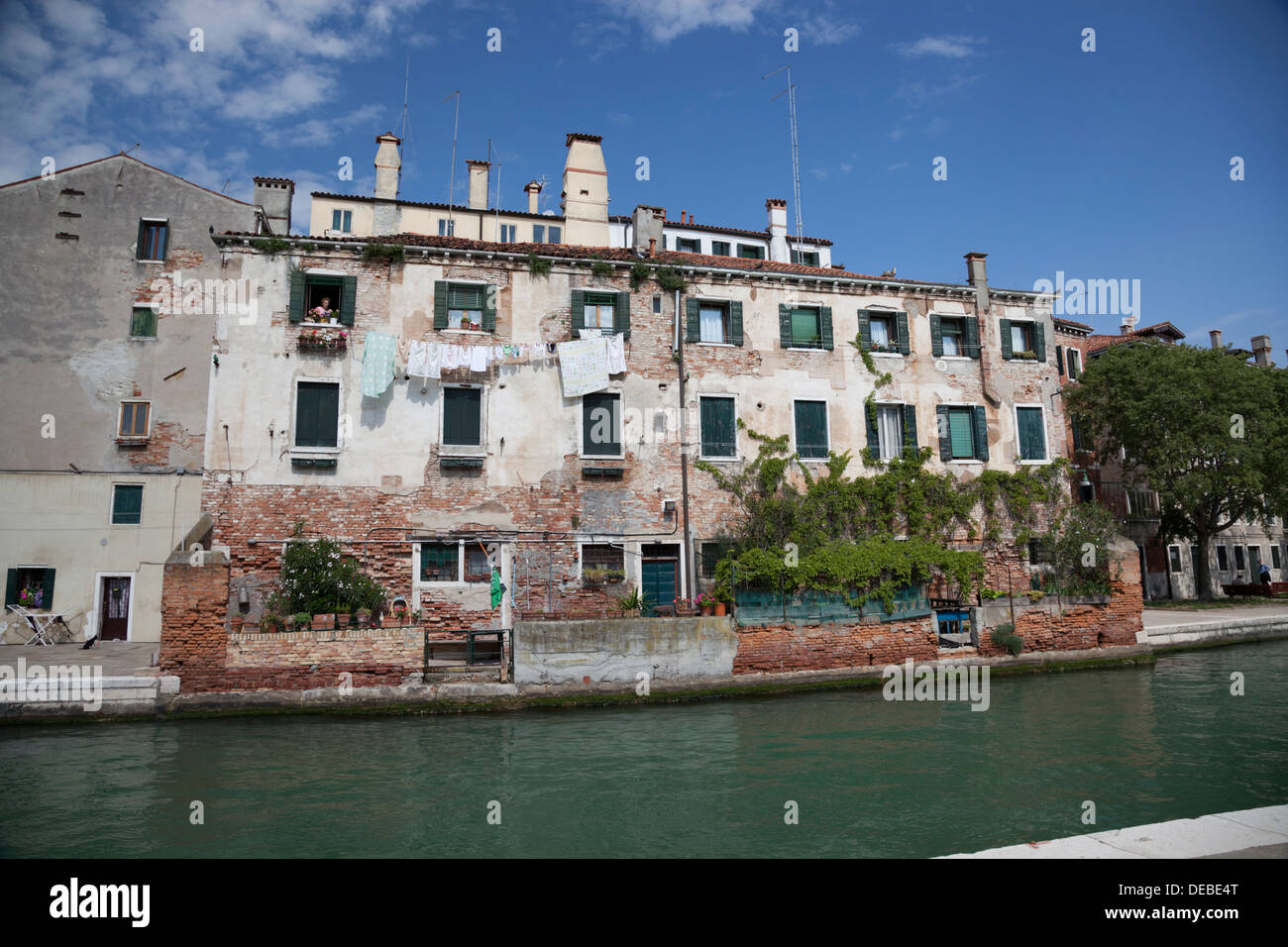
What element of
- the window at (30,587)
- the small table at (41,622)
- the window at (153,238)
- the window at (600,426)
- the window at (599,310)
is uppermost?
the window at (153,238)

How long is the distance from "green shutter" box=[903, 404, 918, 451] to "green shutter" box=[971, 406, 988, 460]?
1848 mm

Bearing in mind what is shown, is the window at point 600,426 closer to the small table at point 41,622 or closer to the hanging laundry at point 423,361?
the hanging laundry at point 423,361

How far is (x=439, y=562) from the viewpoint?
1658cm

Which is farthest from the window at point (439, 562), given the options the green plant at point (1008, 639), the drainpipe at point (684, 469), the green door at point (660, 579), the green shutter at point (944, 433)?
the green shutter at point (944, 433)

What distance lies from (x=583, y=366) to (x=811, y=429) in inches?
244

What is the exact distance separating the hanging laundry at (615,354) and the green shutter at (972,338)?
1006cm

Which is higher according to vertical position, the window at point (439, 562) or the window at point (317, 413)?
the window at point (317, 413)

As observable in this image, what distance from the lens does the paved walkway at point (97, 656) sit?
13.7 meters

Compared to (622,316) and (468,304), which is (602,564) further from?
(468,304)


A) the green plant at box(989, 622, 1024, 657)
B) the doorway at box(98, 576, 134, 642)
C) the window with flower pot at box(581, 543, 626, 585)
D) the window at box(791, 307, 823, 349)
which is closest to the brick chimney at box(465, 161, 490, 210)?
the window at box(791, 307, 823, 349)

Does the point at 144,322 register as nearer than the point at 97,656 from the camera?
No

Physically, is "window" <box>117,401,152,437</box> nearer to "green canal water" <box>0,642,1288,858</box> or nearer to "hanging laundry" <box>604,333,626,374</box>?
"green canal water" <box>0,642,1288,858</box>

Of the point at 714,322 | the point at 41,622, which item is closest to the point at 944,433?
the point at 714,322

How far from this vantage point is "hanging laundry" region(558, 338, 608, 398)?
57.8ft
